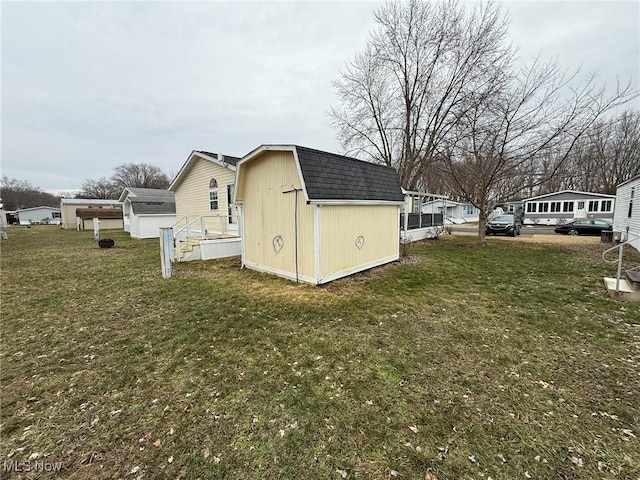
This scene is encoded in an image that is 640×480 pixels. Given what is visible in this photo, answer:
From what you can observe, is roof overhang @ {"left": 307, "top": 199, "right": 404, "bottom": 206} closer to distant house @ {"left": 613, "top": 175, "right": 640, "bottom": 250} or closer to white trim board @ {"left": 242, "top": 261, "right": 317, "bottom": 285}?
white trim board @ {"left": 242, "top": 261, "right": 317, "bottom": 285}

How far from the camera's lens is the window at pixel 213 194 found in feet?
46.3

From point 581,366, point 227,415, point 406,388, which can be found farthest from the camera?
point 581,366

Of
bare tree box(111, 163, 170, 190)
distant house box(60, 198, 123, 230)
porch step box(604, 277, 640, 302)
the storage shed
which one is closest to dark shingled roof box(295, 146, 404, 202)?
the storage shed

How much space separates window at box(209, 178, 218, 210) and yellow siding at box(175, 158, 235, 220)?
0.69ft

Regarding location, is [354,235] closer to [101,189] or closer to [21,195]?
[101,189]

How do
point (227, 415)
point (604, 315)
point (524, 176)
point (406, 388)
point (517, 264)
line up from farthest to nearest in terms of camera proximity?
1. point (524, 176)
2. point (517, 264)
3. point (604, 315)
4. point (406, 388)
5. point (227, 415)

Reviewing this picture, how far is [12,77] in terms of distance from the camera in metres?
10.8

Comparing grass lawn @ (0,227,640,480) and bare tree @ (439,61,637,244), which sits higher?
bare tree @ (439,61,637,244)

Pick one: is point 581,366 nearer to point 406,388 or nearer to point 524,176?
point 406,388

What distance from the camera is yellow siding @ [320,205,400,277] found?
7242 mm

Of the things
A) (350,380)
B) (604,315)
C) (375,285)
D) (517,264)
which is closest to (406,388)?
(350,380)

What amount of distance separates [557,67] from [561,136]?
2.69 m

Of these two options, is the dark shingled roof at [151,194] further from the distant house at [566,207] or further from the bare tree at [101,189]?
the bare tree at [101,189]

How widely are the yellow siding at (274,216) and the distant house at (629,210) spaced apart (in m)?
12.9
